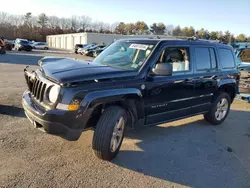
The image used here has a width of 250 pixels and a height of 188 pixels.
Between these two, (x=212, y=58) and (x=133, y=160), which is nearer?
(x=133, y=160)

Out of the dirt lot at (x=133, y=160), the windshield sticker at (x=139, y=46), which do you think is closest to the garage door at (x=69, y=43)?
the dirt lot at (x=133, y=160)

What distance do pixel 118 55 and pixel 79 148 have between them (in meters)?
1.86

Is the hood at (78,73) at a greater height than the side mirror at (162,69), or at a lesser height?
lesser

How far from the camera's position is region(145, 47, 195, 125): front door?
4.12 meters

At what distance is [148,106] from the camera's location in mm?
4094

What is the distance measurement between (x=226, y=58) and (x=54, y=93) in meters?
4.36

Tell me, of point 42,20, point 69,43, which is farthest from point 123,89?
point 42,20

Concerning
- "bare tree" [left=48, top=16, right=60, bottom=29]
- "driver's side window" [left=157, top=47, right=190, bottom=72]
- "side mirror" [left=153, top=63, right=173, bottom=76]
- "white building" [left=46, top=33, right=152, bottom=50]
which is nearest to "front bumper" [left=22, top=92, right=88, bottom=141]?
"side mirror" [left=153, top=63, right=173, bottom=76]

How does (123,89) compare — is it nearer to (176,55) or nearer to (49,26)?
(176,55)

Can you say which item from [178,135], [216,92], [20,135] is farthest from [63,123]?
[216,92]

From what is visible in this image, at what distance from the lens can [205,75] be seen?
5.06m

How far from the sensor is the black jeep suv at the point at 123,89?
3226 mm

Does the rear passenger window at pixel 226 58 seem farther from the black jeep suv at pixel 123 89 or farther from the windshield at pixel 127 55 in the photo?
the windshield at pixel 127 55

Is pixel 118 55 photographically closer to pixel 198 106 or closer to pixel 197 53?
pixel 197 53
